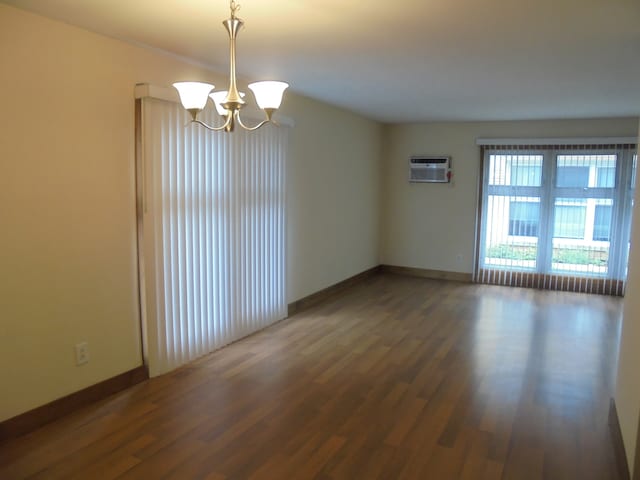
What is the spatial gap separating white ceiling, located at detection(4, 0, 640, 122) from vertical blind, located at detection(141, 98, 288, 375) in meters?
0.60

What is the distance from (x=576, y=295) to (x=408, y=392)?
13.0ft

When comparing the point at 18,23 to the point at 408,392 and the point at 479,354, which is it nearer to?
the point at 408,392

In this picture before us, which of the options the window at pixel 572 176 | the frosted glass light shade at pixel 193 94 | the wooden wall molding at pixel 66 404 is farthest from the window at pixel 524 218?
the frosted glass light shade at pixel 193 94

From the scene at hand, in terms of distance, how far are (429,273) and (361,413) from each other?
4.54 m

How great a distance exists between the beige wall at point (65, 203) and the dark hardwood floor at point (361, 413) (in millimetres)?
381

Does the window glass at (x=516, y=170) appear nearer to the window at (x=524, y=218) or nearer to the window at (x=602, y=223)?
the window at (x=524, y=218)

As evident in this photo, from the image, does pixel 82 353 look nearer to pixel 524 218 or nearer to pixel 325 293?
pixel 325 293

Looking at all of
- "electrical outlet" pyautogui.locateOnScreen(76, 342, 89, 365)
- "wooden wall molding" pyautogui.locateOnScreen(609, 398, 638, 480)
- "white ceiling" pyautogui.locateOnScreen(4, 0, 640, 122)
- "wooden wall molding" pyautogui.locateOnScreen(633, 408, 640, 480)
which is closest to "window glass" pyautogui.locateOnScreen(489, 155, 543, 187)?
"white ceiling" pyautogui.locateOnScreen(4, 0, 640, 122)

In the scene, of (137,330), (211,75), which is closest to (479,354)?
(137,330)

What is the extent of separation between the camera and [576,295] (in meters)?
6.27

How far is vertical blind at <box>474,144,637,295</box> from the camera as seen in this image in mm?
6184

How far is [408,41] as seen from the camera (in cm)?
299

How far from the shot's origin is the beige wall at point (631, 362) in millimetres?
2287

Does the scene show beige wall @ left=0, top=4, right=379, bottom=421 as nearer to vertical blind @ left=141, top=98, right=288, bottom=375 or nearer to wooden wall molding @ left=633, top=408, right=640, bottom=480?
vertical blind @ left=141, top=98, right=288, bottom=375
